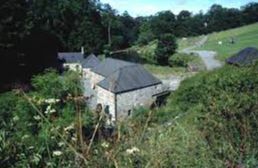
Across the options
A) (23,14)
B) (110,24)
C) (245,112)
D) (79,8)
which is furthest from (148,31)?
(245,112)

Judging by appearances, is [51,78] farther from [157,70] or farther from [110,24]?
[110,24]

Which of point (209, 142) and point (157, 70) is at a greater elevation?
point (209, 142)

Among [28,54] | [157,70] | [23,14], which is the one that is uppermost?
[23,14]

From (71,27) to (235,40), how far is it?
99.8 feet

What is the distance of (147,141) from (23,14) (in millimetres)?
33165

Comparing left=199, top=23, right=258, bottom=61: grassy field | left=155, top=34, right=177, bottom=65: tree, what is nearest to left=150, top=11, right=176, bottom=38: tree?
left=199, top=23, right=258, bottom=61: grassy field

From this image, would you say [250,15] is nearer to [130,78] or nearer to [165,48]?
[165,48]

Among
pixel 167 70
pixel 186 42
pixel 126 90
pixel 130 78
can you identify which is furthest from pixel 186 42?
pixel 126 90

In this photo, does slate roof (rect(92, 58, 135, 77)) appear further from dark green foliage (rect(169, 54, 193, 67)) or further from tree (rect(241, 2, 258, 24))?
tree (rect(241, 2, 258, 24))

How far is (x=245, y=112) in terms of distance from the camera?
6.37 meters

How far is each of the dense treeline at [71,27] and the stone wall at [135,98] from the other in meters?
7.41

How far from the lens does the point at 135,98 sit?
3014 cm

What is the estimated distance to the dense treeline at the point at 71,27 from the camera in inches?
1299

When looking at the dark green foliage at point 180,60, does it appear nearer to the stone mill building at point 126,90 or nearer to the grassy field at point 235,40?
the grassy field at point 235,40
